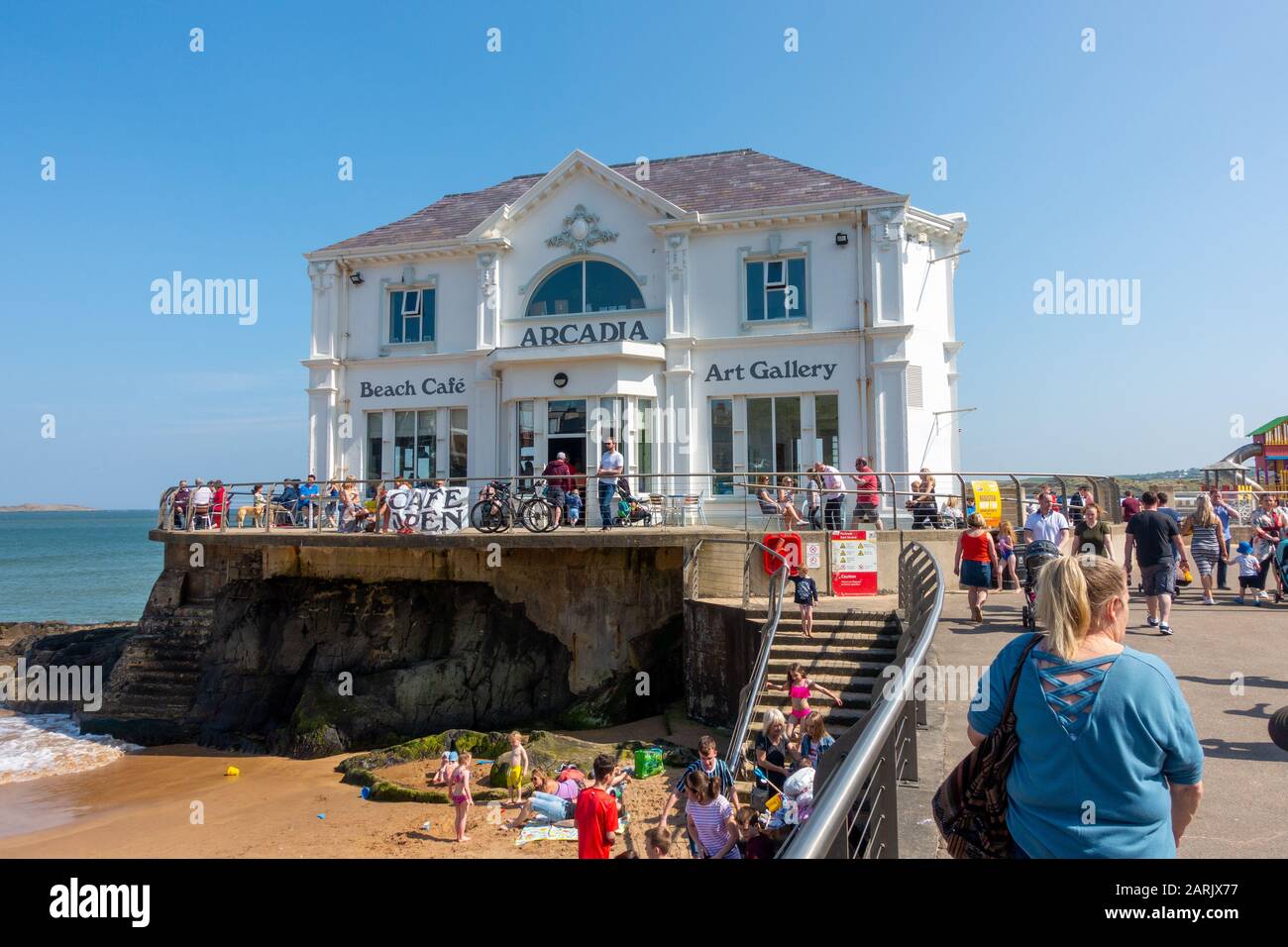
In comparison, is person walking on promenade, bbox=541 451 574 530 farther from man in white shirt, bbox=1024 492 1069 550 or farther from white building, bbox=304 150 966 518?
man in white shirt, bbox=1024 492 1069 550

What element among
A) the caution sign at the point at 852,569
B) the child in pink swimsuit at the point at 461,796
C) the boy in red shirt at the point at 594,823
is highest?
the caution sign at the point at 852,569

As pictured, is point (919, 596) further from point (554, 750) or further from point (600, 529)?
point (600, 529)

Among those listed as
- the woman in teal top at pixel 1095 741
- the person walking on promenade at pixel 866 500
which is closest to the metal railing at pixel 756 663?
the person walking on promenade at pixel 866 500

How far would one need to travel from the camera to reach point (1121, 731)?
8.16ft

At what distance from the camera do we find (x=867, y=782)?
351 centimetres

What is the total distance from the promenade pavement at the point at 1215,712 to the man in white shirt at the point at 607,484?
679cm

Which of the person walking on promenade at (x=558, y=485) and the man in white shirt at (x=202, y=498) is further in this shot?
the man in white shirt at (x=202, y=498)

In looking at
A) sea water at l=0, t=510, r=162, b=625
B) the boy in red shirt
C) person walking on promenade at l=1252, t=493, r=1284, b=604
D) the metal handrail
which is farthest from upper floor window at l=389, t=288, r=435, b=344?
sea water at l=0, t=510, r=162, b=625

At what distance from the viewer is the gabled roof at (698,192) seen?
21516mm

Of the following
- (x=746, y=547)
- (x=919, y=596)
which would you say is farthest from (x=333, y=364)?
(x=919, y=596)

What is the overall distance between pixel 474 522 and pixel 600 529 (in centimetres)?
299

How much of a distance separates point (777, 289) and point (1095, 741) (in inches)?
770

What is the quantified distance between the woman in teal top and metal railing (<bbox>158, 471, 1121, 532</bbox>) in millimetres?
12446
